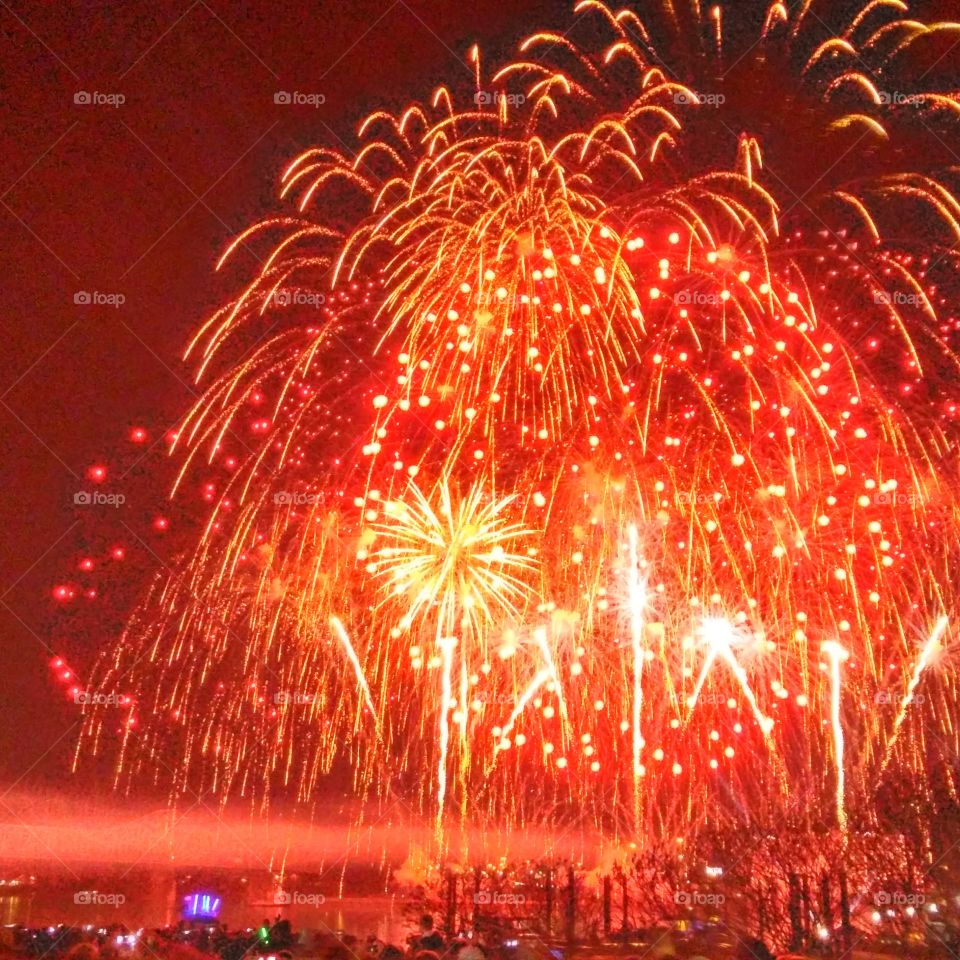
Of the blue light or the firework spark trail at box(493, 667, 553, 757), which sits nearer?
the firework spark trail at box(493, 667, 553, 757)

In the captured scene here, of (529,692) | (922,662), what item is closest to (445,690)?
(529,692)

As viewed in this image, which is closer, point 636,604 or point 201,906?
point 636,604

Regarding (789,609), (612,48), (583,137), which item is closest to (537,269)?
(583,137)

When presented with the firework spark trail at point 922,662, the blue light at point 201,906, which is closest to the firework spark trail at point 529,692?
the firework spark trail at point 922,662

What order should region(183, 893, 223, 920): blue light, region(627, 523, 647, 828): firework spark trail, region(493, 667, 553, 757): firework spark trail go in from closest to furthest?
region(627, 523, 647, 828): firework spark trail, region(493, 667, 553, 757): firework spark trail, region(183, 893, 223, 920): blue light

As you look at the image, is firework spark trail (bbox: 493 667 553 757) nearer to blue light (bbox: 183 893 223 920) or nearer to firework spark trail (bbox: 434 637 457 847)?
firework spark trail (bbox: 434 637 457 847)

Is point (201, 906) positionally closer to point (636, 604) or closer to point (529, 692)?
point (529, 692)

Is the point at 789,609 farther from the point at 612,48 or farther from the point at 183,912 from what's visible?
the point at 183,912

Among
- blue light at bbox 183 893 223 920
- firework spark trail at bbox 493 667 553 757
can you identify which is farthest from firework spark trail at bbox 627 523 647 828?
blue light at bbox 183 893 223 920

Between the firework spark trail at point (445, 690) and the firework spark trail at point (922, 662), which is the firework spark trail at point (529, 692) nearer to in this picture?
the firework spark trail at point (445, 690)

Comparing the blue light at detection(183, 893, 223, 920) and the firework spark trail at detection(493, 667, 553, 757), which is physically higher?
the firework spark trail at detection(493, 667, 553, 757)

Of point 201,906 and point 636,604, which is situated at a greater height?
point 636,604
